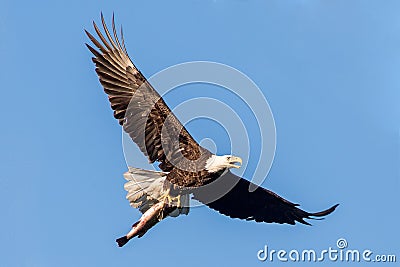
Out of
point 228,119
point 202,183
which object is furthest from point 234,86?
point 202,183

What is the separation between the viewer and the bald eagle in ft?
42.6

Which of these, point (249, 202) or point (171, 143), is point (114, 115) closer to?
point (171, 143)

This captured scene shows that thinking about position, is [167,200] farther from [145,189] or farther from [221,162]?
[221,162]

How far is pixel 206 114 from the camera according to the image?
13328mm

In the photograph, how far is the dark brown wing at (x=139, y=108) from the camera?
13.0 metres

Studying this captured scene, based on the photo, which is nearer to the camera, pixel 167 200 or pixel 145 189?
pixel 167 200

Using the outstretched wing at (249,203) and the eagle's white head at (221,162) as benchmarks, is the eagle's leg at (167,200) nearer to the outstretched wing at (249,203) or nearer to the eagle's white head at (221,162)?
the outstretched wing at (249,203)

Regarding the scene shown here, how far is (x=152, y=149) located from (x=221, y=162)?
2.95ft

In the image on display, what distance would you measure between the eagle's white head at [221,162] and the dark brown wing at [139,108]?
0.67ft

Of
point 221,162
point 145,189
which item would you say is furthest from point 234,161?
point 145,189

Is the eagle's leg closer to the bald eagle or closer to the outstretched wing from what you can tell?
the bald eagle

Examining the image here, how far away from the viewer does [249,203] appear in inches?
568

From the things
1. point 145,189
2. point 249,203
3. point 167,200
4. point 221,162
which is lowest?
point 167,200

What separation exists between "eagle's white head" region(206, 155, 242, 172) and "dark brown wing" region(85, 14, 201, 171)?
0.20 m
